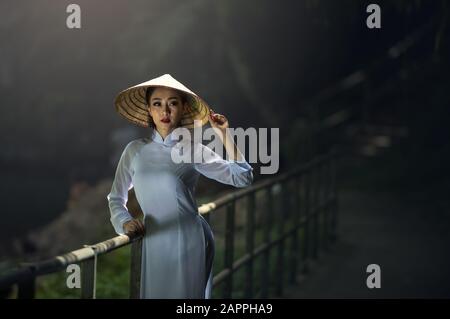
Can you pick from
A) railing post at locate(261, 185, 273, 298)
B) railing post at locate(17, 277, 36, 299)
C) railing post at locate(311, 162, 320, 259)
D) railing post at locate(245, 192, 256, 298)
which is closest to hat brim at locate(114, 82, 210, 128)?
railing post at locate(17, 277, 36, 299)

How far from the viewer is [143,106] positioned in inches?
123

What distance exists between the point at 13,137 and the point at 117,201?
14514 millimetres

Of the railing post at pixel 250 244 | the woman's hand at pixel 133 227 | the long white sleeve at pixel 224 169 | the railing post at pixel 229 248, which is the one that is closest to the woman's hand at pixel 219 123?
the long white sleeve at pixel 224 169

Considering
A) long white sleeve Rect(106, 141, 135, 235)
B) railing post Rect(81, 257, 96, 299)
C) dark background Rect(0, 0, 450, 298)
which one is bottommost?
railing post Rect(81, 257, 96, 299)

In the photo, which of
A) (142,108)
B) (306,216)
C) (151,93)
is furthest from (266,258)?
(151,93)

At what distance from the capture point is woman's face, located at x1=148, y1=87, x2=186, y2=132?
2922 mm

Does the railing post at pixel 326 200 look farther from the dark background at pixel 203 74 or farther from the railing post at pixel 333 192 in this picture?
the dark background at pixel 203 74

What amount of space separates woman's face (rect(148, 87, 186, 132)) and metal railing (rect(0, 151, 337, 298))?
0.47 metres

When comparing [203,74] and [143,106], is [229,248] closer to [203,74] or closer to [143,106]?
[143,106]

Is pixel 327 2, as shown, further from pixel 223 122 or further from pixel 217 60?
pixel 223 122

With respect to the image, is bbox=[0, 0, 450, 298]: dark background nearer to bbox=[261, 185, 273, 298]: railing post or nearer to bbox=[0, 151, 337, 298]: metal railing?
bbox=[0, 151, 337, 298]: metal railing

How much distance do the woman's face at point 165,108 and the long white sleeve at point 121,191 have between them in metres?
0.15

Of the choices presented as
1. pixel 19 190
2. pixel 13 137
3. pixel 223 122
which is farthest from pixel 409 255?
pixel 13 137

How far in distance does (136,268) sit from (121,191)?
0.35 metres
